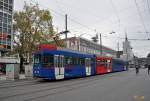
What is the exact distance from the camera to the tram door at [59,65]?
26.5m

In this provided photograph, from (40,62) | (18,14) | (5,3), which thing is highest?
(5,3)

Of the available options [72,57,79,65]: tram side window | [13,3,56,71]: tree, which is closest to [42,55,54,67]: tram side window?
[72,57,79,65]: tram side window

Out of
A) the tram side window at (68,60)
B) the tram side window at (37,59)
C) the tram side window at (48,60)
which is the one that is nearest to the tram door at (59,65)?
the tram side window at (48,60)

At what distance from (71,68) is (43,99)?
1682 centimetres

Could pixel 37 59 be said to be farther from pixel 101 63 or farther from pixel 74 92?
pixel 101 63

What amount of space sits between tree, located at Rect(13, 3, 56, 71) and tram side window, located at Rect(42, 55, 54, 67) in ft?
69.2

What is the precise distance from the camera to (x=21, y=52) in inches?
1923

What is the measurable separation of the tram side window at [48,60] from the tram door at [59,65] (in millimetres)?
408

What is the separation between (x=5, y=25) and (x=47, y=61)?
40408 mm

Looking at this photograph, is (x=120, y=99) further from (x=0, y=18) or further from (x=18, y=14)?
(x=0, y=18)

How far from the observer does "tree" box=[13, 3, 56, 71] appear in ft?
157

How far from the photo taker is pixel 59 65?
27031 millimetres

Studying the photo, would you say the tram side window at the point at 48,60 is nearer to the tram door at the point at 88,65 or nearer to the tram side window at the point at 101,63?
the tram door at the point at 88,65

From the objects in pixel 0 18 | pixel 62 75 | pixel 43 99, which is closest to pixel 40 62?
pixel 62 75
